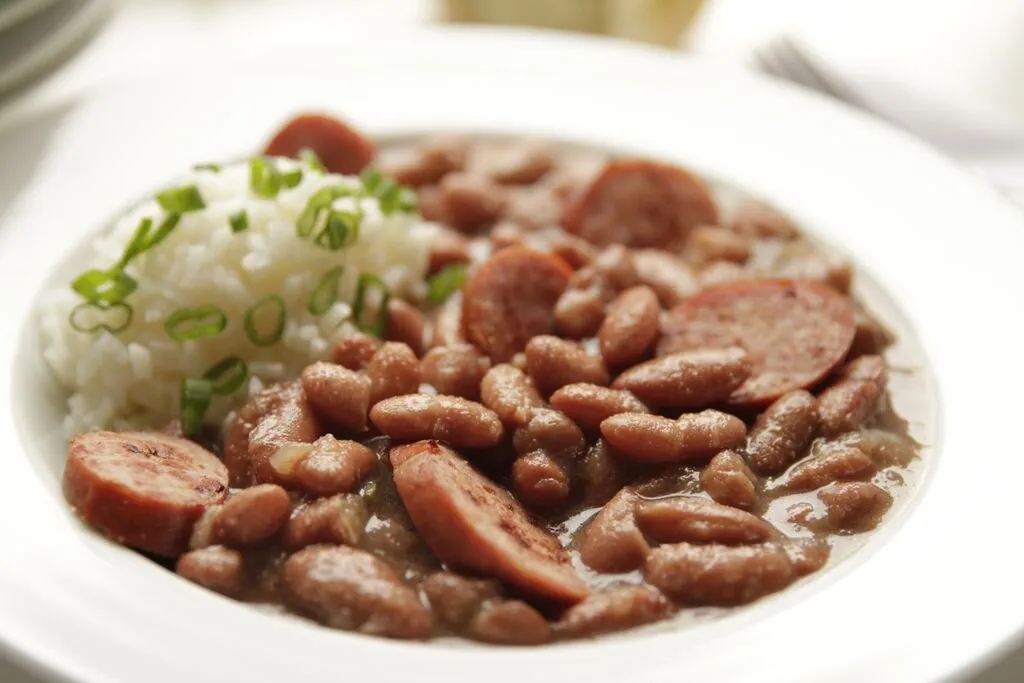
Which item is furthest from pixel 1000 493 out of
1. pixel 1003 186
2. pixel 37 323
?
pixel 37 323

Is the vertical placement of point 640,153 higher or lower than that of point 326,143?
higher

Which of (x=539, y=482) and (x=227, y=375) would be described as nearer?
(x=539, y=482)

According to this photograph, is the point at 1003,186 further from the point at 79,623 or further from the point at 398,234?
the point at 79,623

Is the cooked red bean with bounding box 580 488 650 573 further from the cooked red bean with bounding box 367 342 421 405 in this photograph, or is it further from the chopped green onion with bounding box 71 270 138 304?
the chopped green onion with bounding box 71 270 138 304

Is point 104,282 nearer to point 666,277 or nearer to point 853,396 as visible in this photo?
point 666,277

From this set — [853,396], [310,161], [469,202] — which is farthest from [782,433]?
[310,161]
